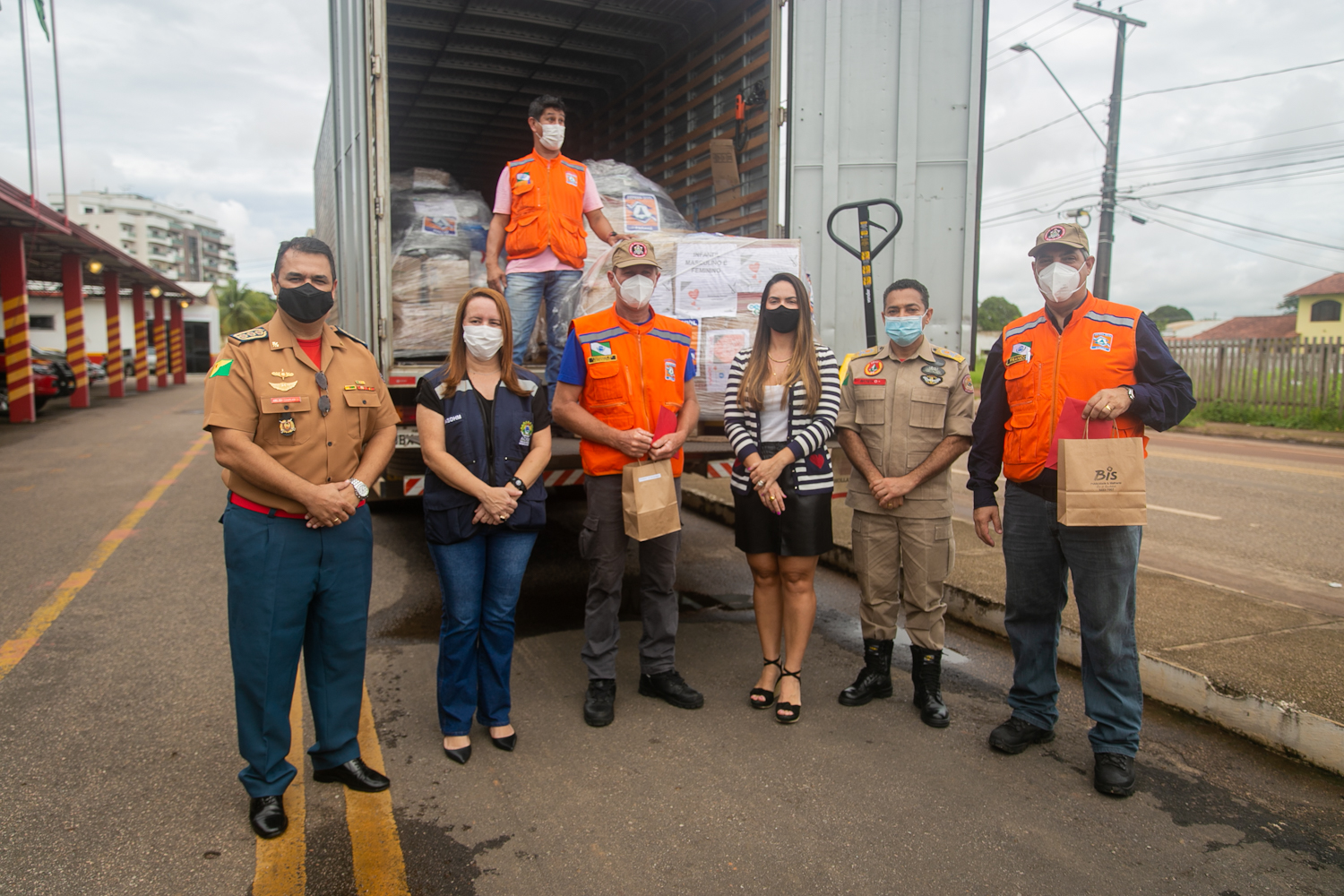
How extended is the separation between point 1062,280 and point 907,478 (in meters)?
0.97

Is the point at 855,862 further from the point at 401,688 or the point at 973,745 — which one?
the point at 401,688

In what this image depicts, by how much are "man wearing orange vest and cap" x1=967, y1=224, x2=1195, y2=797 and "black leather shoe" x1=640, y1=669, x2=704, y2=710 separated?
1202 mm

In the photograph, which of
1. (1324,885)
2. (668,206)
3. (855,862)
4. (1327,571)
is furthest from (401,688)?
(1327,571)

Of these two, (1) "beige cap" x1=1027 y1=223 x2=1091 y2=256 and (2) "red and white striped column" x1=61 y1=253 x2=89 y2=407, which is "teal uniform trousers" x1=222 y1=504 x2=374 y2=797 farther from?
(2) "red and white striped column" x1=61 y1=253 x2=89 y2=407

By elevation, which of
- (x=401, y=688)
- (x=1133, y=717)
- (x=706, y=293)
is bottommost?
(x=401, y=688)

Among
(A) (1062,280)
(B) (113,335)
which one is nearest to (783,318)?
(A) (1062,280)

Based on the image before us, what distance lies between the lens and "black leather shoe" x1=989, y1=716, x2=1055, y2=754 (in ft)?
10.6

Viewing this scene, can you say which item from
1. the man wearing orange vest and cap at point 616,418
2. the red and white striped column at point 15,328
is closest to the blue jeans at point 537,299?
the man wearing orange vest and cap at point 616,418

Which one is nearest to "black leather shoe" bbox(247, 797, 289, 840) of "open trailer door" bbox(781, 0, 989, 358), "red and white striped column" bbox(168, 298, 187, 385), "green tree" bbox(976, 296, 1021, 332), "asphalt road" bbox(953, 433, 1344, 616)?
"open trailer door" bbox(781, 0, 989, 358)

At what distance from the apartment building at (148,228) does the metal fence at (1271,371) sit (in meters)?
112

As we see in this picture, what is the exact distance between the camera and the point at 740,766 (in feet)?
10.2

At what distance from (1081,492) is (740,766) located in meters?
1.53

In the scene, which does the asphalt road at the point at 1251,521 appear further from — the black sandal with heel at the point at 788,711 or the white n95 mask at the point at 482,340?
the white n95 mask at the point at 482,340

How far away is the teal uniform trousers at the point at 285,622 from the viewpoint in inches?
105
